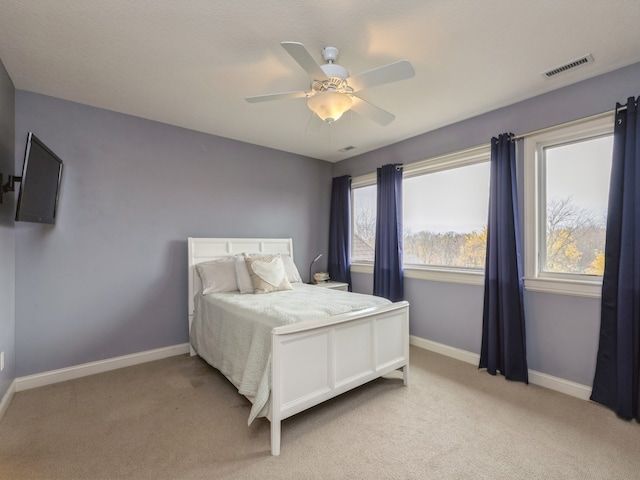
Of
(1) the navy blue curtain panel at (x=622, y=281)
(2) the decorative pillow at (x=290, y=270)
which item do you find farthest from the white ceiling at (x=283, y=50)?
(2) the decorative pillow at (x=290, y=270)

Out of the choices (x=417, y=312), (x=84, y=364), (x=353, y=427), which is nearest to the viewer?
(x=353, y=427)

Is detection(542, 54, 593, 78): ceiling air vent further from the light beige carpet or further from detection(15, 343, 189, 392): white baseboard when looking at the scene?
detection(15, 343, 189, 392): white baseboard

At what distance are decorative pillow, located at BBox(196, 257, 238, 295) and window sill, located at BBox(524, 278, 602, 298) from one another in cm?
291

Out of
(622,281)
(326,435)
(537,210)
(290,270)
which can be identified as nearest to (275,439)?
(326,435)

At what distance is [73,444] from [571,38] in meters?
4.10

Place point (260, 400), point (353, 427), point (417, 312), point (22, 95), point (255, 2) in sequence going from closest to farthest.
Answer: point (255, 2) < point (260, 400) < point (353, 427) < point (22, 95) < point (417, 312)

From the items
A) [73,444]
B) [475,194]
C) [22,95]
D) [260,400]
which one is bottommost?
[73,444]

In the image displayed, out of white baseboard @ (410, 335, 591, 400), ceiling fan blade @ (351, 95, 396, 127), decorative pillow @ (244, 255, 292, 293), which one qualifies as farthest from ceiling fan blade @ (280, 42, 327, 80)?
white baseboard @ (410, 335, 591, 400)

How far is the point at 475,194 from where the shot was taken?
3.40 metres

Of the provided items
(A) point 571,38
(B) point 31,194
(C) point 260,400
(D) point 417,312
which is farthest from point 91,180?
(A) point 571,38

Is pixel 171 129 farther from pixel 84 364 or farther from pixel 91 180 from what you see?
pixel 84 364

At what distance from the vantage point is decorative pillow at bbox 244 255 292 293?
3247 millimetres

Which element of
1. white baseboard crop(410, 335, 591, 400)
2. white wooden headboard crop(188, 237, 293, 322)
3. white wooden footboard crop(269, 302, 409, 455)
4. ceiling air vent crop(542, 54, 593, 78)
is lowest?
white baseboard crop(410, 335, 591, 400)

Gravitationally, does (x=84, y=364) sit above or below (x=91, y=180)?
below
